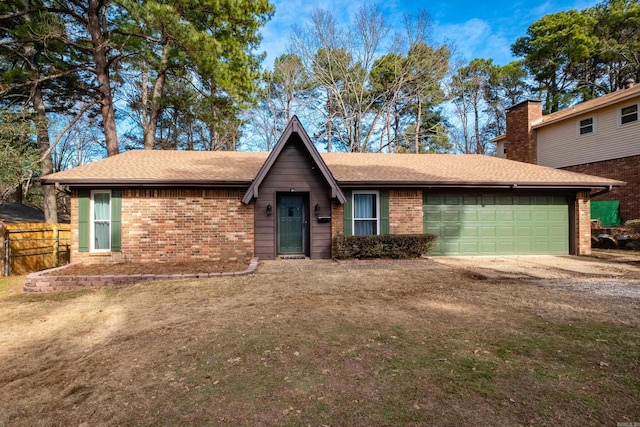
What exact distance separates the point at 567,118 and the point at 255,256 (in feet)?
60.8

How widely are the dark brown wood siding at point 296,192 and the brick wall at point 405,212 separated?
223cm

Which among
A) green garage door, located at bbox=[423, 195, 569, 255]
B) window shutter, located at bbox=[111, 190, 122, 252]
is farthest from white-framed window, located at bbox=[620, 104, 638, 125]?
window shutter, located at bbox=[111, 190, 122, 252]

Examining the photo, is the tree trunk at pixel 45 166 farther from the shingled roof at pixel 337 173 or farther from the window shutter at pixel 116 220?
the window shutter at pixel 116 220

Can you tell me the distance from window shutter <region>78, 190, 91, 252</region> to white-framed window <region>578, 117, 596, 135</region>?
2274cm

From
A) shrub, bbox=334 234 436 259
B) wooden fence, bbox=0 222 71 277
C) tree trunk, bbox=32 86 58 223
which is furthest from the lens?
tree trunk, bbox=32 86 58 223

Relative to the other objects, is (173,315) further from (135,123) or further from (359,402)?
(135,123)

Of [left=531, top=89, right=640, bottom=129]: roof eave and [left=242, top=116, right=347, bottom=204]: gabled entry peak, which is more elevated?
[left=531, top=89, right=640, bottom=129]: roof eave

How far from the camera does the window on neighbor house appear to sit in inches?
Result: 659

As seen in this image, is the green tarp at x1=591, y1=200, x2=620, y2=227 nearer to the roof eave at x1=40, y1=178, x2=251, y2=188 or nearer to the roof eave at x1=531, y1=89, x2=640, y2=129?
the roof eave at x1=531, y1=89, x2=640, y2=129

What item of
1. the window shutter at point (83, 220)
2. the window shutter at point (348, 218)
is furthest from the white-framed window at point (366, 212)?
the window shutter at point (83, 220)

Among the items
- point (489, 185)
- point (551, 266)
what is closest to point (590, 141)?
point (489, 185)

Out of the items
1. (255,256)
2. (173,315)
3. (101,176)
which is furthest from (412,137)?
(173,315)

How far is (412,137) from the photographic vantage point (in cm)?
2628

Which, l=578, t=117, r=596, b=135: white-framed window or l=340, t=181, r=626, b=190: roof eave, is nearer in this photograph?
l=340, t=181, r=626, b=190: roof eave
